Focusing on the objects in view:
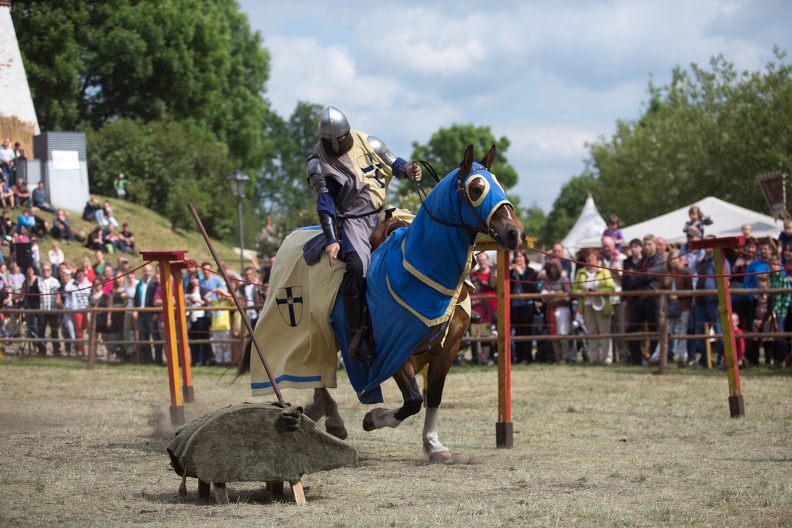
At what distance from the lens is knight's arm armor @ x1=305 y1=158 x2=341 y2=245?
303 inches

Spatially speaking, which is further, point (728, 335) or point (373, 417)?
point (728, 335)

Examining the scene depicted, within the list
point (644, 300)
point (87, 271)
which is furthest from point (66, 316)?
point (644, 300)

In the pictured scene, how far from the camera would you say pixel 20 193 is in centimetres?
2738

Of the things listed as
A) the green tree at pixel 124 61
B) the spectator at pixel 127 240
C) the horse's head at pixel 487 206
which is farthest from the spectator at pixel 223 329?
the green tree at pixel 124 61

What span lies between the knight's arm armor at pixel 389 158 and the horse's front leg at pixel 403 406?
1620mm

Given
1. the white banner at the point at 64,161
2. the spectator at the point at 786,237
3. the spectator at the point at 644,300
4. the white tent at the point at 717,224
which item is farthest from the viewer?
the white banner at the point at 64,161

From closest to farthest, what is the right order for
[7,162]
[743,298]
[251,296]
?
1. [743,298]
2. [251,296]
3. [7,162]

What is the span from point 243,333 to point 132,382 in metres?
2.37

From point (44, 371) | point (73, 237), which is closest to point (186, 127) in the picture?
point (73, 237)

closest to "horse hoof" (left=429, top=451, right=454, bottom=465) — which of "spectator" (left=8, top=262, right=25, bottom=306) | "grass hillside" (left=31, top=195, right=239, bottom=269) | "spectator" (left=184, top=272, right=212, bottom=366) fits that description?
"spectator" (left=184, top=272, right=212, bottom=366)

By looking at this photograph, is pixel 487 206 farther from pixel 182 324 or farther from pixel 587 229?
pixel 587 229

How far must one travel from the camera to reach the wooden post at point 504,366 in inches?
332

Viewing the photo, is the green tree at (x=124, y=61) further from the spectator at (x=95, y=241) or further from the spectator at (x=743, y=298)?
the spectator at (x=743, y=298)

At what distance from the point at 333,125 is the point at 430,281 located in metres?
1.58
